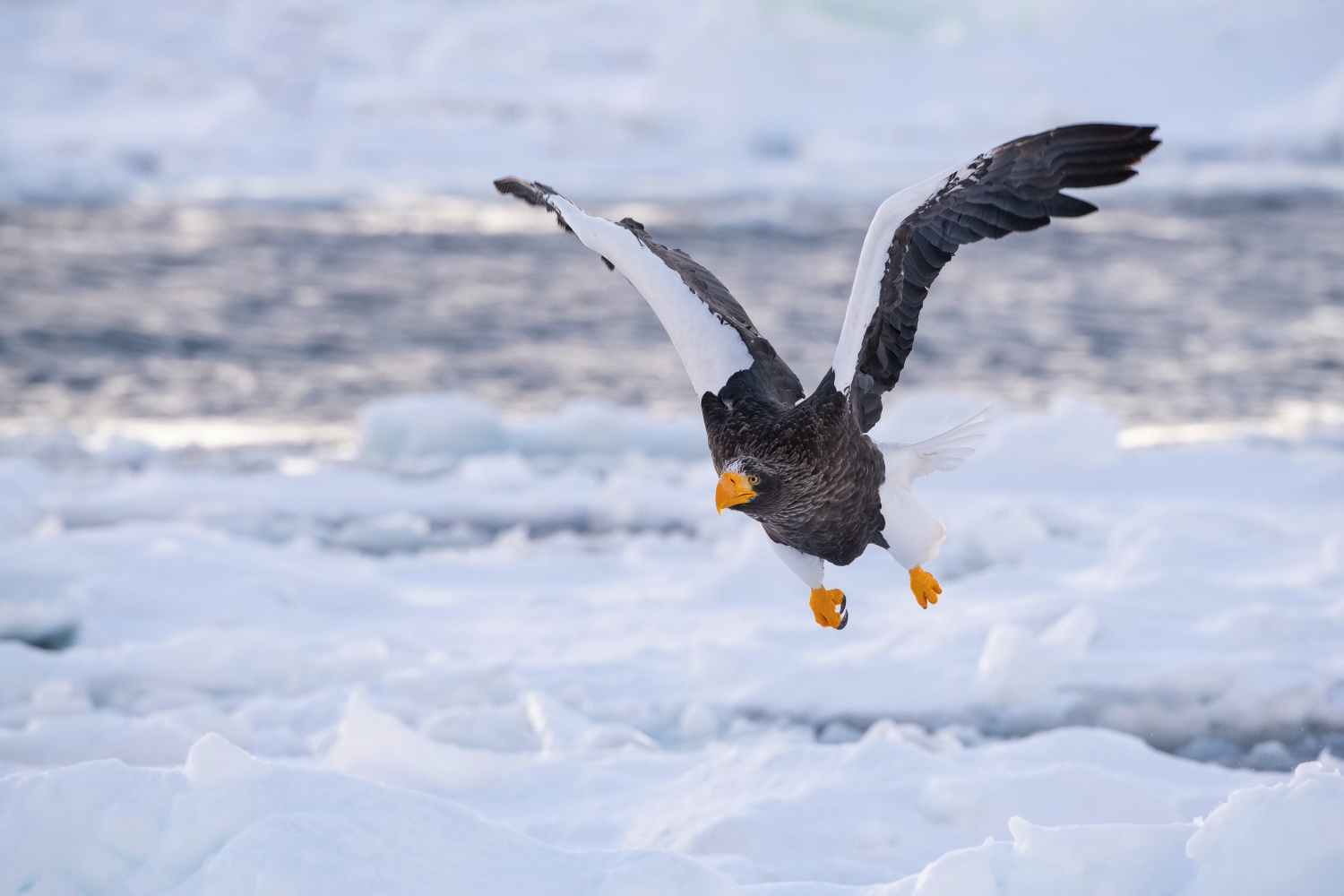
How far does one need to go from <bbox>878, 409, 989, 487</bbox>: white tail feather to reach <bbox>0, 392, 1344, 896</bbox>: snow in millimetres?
1022

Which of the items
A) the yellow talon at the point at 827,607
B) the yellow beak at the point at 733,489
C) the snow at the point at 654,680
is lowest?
the snow at the point at 654,680

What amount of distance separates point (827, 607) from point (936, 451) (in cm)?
62

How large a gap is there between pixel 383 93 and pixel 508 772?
66577 mm

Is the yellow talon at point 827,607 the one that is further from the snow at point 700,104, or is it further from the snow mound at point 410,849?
the snow at point 700,104

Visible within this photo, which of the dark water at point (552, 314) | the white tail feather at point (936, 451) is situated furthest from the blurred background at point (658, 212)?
the white tail feather at point (936, 451)

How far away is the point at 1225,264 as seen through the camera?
22.5 metres

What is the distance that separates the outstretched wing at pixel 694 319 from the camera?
12.9 feet

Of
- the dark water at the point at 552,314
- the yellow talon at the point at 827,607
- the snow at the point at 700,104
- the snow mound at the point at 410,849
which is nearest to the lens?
the snow mound at the point at 410,849

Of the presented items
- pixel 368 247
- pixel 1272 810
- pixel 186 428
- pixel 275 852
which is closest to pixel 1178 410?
pixel 186 428

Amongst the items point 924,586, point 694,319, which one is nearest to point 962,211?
point 694,319

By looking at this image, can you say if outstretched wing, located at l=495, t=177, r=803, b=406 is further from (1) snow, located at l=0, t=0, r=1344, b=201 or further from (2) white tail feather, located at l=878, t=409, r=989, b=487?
(1) snow, located at l=0, t=0, r=1344, b=201

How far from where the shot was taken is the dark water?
13.4 metres

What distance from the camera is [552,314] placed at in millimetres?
18172

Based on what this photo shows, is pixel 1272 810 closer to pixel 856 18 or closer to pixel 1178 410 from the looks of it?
pixel 1178 410
